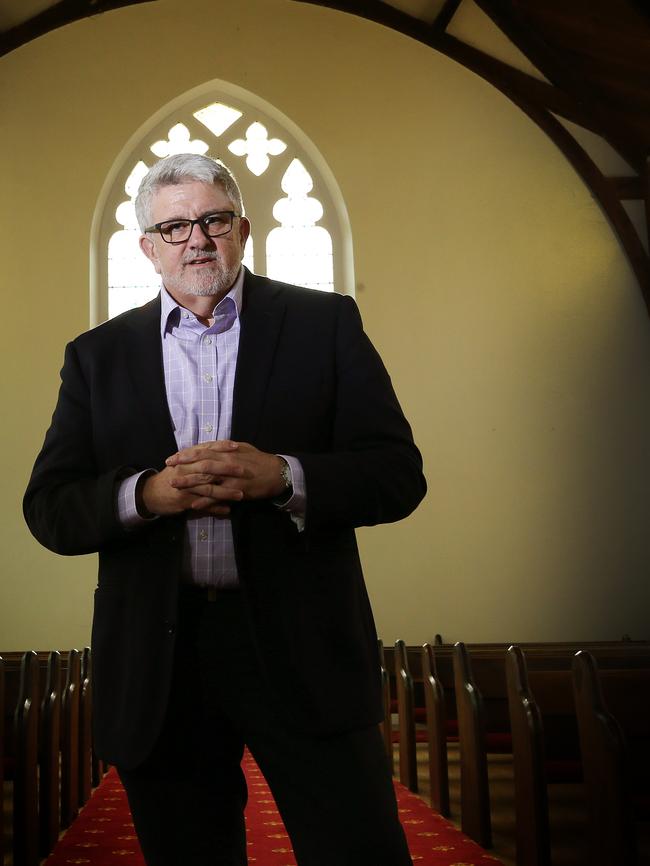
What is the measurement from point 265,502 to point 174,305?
1.28ft

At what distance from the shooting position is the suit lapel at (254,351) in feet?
5.18

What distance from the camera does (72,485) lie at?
62.5 inches

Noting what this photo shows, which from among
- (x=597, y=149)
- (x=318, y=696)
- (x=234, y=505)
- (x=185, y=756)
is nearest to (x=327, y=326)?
(x=234, y=505)

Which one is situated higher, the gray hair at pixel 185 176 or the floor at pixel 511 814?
the gray hair at pixel 185 176

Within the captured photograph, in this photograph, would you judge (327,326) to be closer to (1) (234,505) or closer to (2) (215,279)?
(2) (215,279)

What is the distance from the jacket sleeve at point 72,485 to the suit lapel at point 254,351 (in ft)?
0.66

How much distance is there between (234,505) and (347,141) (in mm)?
8108

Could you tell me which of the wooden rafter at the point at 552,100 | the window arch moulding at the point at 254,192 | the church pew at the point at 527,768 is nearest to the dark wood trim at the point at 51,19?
the window arch moulding at the point at 254,192

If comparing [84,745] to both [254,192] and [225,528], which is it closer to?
[225,528]

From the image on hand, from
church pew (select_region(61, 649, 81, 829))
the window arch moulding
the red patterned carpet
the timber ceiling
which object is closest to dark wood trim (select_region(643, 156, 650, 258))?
the timber ceiling

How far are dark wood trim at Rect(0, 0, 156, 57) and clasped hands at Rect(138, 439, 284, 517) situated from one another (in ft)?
28.3

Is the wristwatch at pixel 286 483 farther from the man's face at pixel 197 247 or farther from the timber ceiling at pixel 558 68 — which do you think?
the timber ceiling at pixel 558 68

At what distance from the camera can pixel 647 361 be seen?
8977mm

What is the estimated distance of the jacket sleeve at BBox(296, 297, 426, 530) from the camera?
1.48 meters
